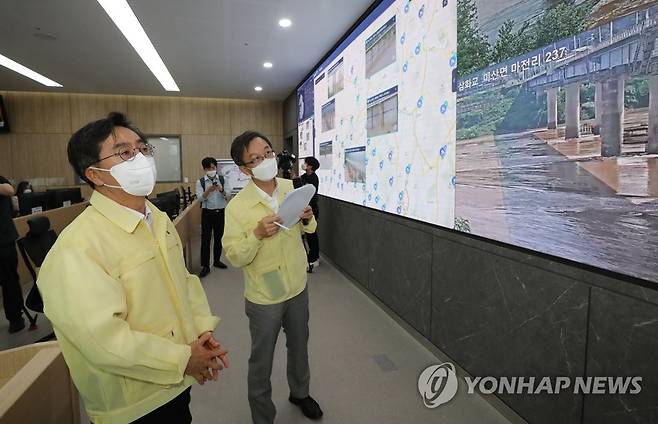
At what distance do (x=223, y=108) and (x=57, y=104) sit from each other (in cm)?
383

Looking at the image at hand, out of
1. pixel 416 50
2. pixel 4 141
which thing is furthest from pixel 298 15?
pixel 4 141

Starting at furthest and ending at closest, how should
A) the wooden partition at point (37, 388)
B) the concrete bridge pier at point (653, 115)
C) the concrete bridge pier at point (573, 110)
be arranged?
the concrete bridge pier at point (573, 110) → the concrete bridge pier at point (653, 115) → the wooden partition at point (37, 388)

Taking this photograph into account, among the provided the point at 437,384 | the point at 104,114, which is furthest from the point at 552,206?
the point at 104,114

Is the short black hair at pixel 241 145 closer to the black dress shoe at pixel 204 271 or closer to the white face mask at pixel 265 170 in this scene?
the white face mask at pixel 265 170

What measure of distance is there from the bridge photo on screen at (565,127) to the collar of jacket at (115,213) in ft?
5.75

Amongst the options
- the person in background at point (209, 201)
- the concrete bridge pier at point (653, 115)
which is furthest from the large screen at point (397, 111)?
the person in background at point (209, 201)

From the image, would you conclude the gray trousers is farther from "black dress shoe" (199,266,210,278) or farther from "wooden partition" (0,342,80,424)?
"black dress shoe" (199,266,210,278)

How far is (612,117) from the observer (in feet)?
4.83

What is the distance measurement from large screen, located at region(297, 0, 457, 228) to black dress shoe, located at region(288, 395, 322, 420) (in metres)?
1.45

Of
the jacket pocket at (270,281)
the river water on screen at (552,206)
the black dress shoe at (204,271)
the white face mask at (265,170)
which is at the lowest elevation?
the black dress shoe at (204,271)

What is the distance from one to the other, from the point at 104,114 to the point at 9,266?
7268mm

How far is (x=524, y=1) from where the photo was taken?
73.9 inches

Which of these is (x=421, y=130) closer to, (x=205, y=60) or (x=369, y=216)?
(x=369, y=216)

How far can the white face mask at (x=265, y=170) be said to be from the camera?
1.83 m
